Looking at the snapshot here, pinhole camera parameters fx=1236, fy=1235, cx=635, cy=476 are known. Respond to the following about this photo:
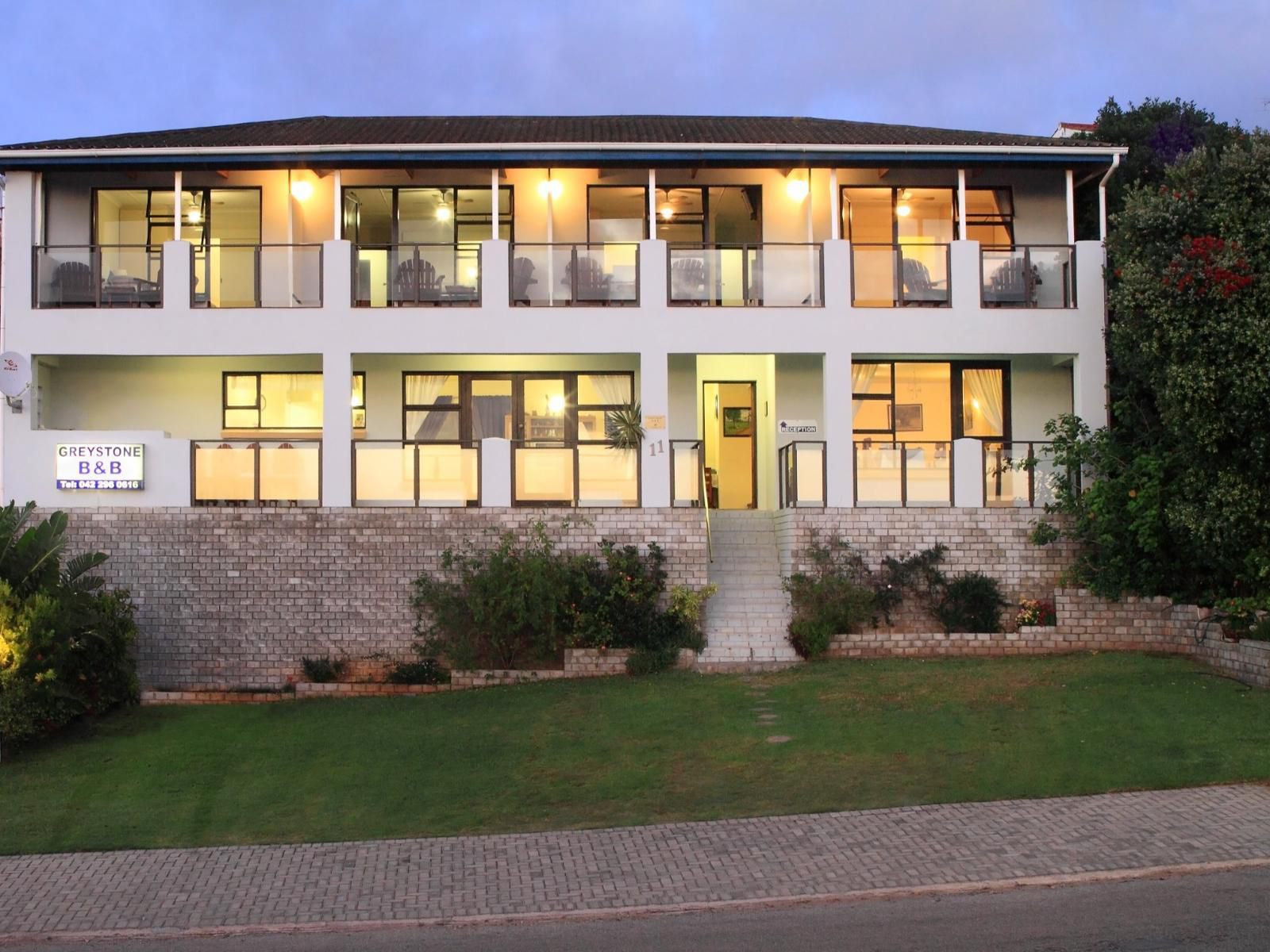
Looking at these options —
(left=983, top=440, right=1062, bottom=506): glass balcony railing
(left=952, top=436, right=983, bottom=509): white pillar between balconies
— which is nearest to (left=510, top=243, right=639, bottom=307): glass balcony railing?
(left=952, top=436, right=983, bottom=509): white pillar between balconies

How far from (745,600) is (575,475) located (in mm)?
3205

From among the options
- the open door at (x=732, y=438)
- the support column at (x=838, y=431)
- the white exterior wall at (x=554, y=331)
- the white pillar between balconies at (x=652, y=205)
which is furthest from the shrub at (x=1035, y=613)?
the white pillar between balconies at (x=652, y=205)

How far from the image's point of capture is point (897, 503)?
1912cm

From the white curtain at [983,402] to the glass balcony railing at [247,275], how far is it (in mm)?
11148

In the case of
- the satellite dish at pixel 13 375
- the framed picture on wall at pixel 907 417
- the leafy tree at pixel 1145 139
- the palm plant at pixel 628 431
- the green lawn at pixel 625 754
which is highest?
the leafy tree at pixel 1145 139

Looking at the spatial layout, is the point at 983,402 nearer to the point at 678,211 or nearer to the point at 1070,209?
the point at 1070,209

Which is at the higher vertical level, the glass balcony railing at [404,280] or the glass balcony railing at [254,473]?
the glass balcony railing at [404,280]

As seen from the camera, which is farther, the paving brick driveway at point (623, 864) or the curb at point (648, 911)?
the paving brick driveway at point (623, 864)

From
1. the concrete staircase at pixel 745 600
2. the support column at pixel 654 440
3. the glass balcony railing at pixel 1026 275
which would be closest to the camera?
the concrete staircase at pixel 745 600

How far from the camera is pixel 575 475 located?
62.0 feet

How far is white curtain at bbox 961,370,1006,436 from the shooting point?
850 inches

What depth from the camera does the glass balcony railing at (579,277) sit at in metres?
19.8

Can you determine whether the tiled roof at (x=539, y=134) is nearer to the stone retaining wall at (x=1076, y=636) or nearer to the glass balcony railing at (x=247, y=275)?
the glass balcony railing at (x=247, y=275)

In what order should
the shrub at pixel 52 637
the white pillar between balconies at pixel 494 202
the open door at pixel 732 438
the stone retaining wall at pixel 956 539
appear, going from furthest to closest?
the open door at pixel 732 438 → the white pillar between balconies at pixel 494 202 → the stone retaining wall at pixel 956 539 → the shrub at pixel 52 637
